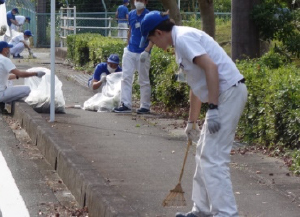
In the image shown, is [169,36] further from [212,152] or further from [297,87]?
[297,87]

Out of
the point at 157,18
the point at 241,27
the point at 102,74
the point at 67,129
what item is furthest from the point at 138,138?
the point at 157,18

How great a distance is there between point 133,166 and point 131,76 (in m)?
4.37

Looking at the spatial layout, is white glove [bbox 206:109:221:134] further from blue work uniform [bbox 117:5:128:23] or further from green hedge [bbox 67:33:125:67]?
blue work uniform [bbox 117:5:128:23]

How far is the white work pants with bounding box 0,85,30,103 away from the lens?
13.3m

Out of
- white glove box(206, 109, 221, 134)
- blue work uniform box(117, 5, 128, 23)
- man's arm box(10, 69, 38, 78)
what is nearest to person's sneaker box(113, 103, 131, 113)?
man's arm box(10, 69, 38, 78)

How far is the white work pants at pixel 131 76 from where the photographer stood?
499 inches

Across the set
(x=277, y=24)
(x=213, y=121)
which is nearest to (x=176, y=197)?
(x=213, y=121)

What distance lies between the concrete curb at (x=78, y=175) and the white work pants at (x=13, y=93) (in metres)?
1.99

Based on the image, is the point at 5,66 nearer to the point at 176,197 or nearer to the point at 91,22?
the point at 176,197

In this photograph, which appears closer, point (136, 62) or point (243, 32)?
point (243, 32)

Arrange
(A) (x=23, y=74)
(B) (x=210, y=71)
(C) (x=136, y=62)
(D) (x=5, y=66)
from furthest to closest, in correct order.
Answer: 1. (D) (x=5, y=66)
2. (A) (x=23, y=74)
3. (C) (x=136, y=62)
4. (B) (x=210, y=71)

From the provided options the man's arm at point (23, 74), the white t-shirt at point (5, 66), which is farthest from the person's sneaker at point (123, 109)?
the white t-shirt at point (5, 66)

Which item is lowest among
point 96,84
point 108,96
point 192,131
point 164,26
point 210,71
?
point 108,96

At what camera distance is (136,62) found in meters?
12.8
